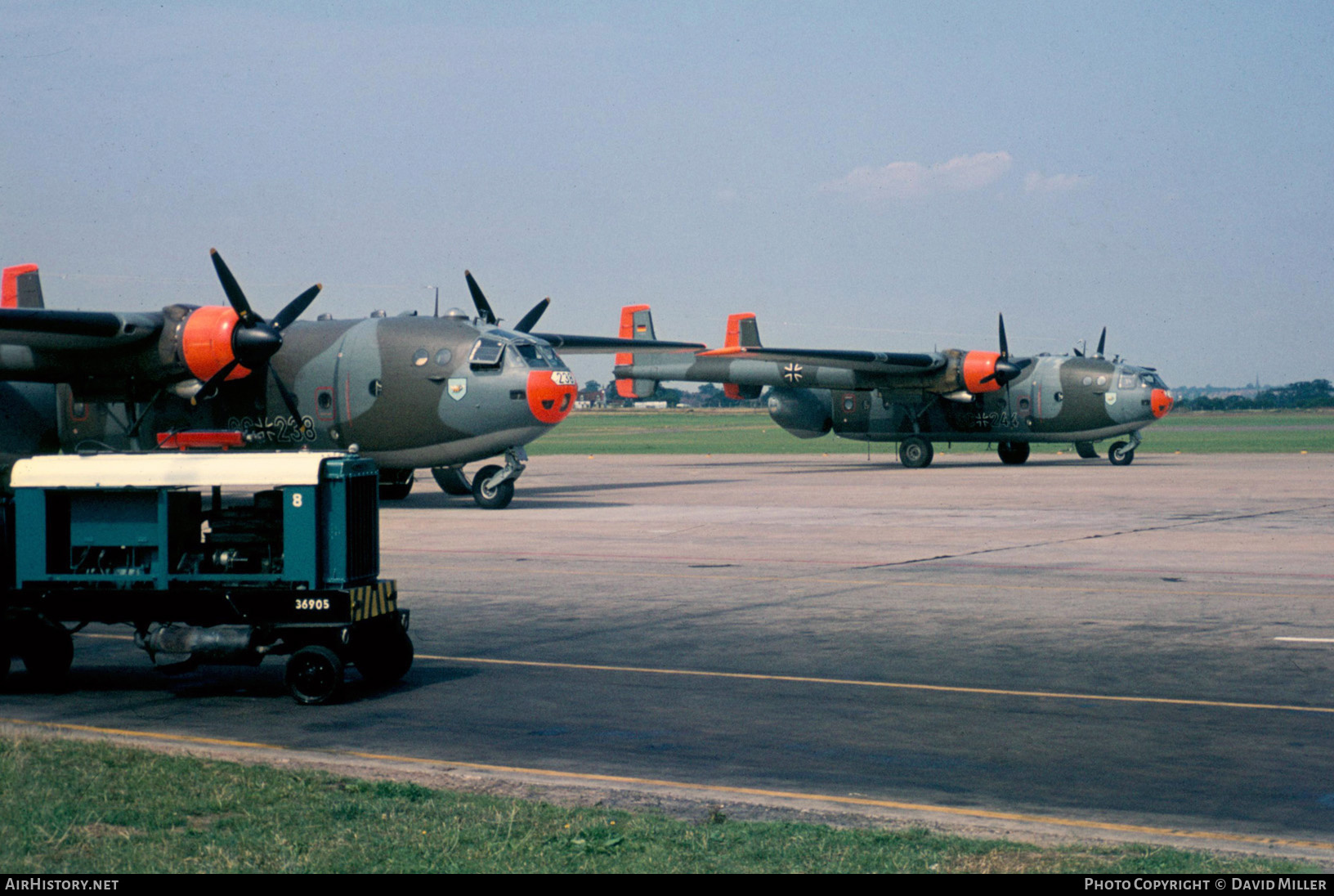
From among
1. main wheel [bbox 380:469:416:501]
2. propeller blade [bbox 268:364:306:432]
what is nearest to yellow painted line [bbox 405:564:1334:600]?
propeller blade [bbox 268:364:306:432]

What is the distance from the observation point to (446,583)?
57.5 feet

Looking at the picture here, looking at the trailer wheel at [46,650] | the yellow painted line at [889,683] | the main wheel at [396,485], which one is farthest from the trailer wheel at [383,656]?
the main wheel at [396,485]

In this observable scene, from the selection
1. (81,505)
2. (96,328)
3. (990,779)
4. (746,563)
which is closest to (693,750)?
(990,779)

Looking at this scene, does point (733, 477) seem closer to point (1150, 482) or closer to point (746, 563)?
point (1150, 482)

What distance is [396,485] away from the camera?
108 feet

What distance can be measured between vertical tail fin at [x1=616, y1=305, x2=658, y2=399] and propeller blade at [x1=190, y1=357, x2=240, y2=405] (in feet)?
107

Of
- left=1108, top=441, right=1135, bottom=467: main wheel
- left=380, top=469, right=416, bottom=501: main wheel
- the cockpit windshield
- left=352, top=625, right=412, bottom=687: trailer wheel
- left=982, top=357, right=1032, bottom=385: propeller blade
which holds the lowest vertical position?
left=352, top=625, right=412, bottom=687: trailer wheel

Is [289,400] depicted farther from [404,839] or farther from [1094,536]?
[404,839]

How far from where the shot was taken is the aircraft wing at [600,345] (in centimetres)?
3738

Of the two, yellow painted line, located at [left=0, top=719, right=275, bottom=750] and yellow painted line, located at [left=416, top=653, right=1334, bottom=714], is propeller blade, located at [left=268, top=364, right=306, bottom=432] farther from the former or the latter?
yellow painted line, located at [left=0, top=719, right=275, bottom=750]

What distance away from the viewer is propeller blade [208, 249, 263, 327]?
26.6 metres

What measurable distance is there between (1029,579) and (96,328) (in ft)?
61.8

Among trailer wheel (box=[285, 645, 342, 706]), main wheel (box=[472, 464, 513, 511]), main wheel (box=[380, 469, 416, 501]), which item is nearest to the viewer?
trailer wheel (box=[285, 645, 342, 706])

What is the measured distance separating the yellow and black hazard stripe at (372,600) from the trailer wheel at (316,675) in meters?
0.39
